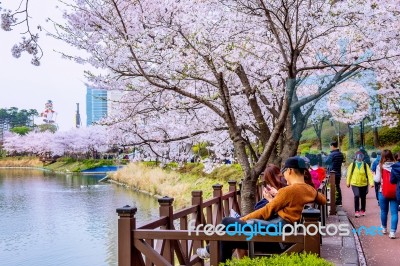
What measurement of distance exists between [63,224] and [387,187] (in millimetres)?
16643

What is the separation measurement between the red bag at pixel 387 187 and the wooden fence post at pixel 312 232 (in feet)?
14.7

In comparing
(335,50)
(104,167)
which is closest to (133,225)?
(335,50)

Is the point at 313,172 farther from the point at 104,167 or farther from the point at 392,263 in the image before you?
the point at 104,167

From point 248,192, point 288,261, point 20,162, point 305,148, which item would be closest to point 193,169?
point 305,148

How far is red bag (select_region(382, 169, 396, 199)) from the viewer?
799 cm

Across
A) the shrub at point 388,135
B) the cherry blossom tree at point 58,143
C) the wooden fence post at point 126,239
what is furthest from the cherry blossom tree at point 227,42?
the cherry blossom tree at point 58,143

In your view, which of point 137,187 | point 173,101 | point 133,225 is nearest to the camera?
point 133,225

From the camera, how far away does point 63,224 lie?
852 inches

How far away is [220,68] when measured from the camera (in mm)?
8430

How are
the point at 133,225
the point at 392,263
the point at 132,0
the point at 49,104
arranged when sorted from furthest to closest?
1. the point at 49,104
2. the point at 132,0
3. the point at 392,263
4. the point at 133,225

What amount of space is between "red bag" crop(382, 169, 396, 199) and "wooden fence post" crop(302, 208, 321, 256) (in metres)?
4.47

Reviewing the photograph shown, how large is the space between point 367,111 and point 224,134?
432cm

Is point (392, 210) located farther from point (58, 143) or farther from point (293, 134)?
point (58, 143)

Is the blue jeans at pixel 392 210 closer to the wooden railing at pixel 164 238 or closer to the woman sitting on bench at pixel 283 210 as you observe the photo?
the woman sitting on bench at pixel 283 210
